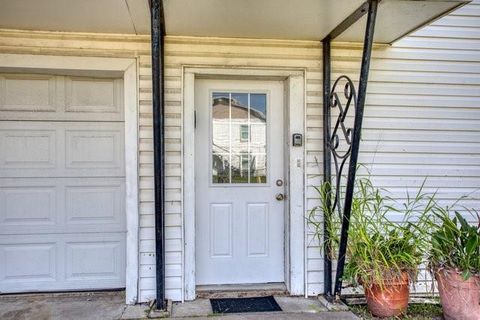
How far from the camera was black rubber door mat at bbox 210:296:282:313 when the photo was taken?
2954 mm

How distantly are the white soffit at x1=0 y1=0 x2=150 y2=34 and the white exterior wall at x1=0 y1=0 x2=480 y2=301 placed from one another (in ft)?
0.42

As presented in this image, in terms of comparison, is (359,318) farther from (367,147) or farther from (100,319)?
(100,319)

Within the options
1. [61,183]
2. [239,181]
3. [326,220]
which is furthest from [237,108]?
[61,183]

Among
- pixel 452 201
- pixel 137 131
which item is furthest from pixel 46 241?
pixel 452 201

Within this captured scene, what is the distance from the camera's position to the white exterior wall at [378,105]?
3.06m

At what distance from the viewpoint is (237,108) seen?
10.9ft

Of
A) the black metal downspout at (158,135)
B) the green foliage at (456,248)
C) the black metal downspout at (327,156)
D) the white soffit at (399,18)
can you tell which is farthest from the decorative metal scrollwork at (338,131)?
the black metal downspout at (158,135)

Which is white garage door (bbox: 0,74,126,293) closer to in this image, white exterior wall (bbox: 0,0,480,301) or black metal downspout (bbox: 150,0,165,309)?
white exterior wall (bbox: 0,0,480,301)

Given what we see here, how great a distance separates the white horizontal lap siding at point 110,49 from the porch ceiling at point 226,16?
0.24 ft

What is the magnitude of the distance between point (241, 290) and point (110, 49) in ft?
7.42

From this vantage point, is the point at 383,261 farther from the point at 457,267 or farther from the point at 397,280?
the point at 457,267

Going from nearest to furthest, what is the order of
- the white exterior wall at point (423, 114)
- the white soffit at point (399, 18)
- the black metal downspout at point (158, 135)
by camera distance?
the black metal downspout at point (158, 135) → the white soffit at point (399, 18) → the white exterior wall at point (423, 114)

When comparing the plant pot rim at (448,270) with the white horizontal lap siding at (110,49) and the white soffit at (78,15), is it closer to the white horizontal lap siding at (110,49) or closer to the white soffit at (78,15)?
the white horizontal lap siding at (110,49)

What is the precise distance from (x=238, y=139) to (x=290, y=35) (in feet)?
3.15
